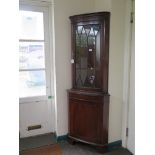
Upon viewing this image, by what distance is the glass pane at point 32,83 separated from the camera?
2982mm

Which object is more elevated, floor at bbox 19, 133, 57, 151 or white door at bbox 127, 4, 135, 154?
white door at bbox 127, 4, 135, 154

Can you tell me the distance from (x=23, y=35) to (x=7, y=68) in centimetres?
246

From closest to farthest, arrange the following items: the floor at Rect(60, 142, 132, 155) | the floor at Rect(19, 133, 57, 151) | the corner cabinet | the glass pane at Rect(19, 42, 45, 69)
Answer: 1. the corner cabinet
2. the floor at Rect(60, 142, 132, 155)
3. the floor at Rect(19, 133, 57, 151)
4. the glass pane at Rect(19, 42, 45, 69)

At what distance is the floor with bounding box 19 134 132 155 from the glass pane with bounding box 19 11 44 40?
1.73 metres

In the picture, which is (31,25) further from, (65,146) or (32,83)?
(65,146)

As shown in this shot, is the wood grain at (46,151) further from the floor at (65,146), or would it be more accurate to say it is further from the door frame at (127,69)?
the door frame at (127,69)

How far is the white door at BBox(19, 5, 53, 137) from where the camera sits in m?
2.92

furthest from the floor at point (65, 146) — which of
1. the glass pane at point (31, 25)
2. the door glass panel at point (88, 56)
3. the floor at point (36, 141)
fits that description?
the glass pane at point (31, 25)

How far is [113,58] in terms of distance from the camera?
258 cm

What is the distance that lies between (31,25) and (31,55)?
1.62 ft

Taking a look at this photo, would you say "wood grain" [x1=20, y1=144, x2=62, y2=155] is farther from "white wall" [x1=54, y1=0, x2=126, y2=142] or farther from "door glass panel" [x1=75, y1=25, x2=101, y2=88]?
"door glass panel" [x1=75, y1=25, x2=101, y2=88]

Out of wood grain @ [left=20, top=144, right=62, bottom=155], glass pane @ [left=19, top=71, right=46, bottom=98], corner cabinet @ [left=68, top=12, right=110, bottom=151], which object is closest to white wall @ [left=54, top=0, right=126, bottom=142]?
corner cabinet @ [left=68, top=12, right=110, bottom=151]
